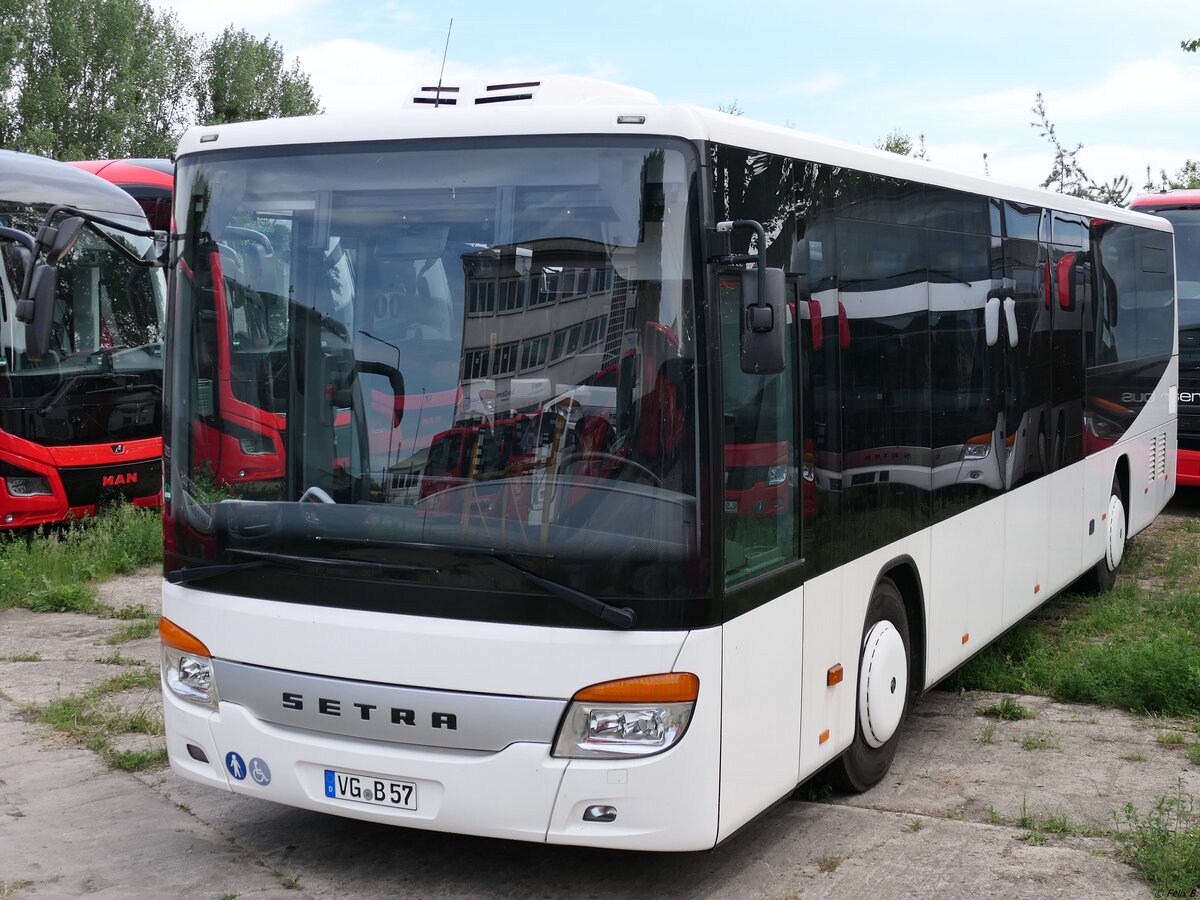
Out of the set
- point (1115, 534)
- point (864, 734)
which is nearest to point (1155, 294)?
point (1115, 534)

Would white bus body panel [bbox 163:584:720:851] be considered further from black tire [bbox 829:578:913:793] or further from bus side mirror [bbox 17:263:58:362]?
black tire [bbox 829:578:913:793]

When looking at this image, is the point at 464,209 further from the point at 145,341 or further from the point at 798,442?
the point at 145,341

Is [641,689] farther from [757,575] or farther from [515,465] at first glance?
[515,465]

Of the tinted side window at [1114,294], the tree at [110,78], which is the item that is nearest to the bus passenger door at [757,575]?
the tinted side window at [1114,294]

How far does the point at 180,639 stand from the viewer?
5.27m

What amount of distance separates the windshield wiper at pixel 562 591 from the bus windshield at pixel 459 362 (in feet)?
0.04

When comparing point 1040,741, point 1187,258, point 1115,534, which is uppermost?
point 1187,258

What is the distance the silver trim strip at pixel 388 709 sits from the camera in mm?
4594

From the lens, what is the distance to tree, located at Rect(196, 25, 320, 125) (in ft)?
176

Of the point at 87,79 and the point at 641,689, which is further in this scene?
the point at 87,79

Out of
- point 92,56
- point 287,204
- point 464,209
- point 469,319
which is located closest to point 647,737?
point 469,319

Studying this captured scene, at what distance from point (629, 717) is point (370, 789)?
1.00 meters

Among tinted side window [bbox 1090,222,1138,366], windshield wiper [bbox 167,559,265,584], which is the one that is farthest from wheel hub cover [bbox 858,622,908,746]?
tinted side window [bbox 1090,222,1138,366]

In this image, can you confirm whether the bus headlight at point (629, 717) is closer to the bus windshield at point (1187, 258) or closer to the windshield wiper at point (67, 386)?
the windshield wiper at point (67, 386)
